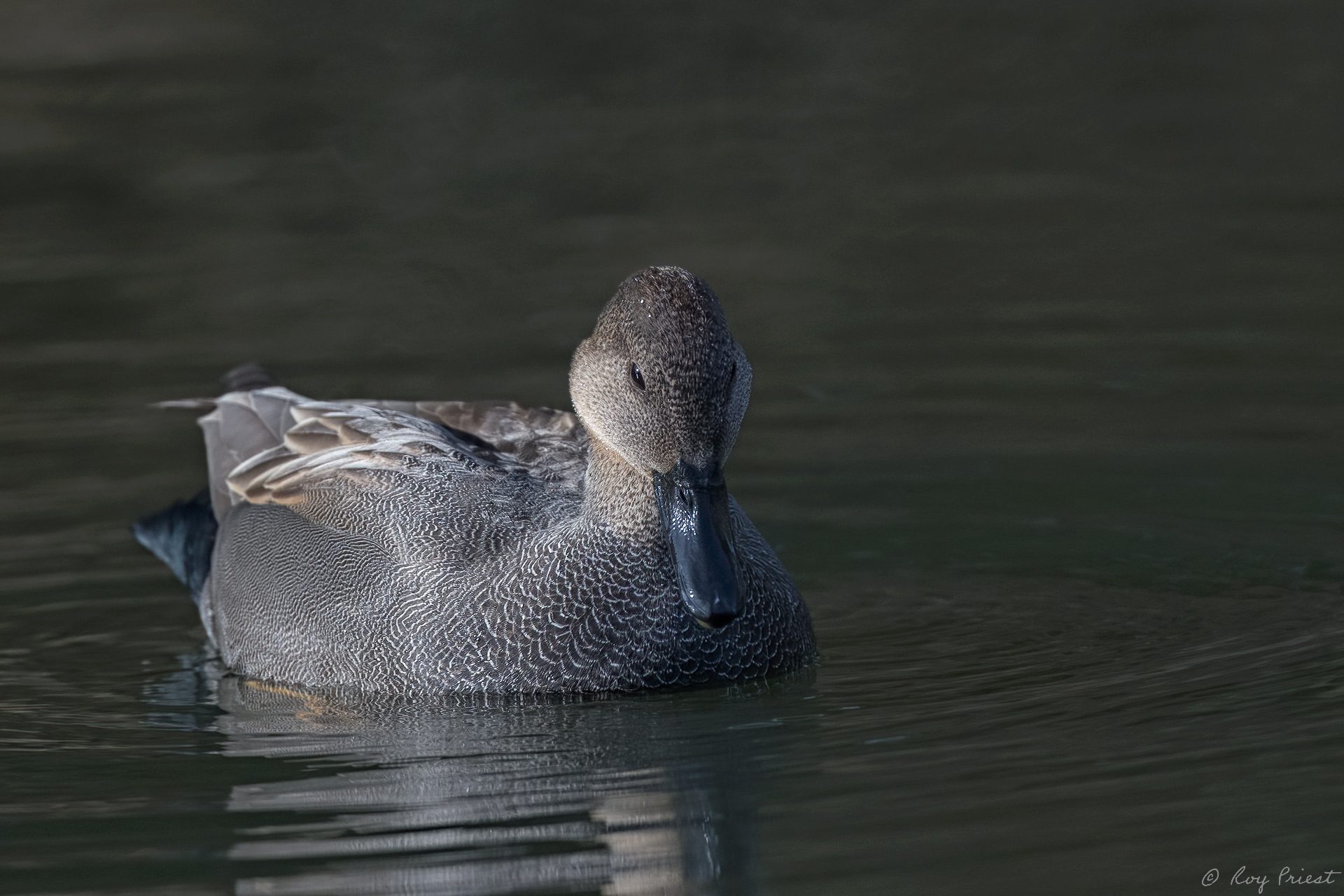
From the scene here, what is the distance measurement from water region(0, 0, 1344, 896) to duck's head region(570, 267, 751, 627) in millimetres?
500

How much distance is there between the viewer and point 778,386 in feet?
35.2

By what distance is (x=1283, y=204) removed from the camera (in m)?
12.9

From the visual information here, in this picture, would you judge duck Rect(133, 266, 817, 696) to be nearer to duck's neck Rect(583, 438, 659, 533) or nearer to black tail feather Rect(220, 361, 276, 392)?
duck's neck Rect(583, 438, 659, 533)

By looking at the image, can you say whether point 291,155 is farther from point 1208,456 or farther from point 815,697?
point 815,697

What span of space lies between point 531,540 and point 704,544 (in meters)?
0.84

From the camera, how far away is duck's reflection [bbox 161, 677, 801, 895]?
5.46 m

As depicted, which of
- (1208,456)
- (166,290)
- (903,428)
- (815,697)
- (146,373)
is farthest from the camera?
(166,290)

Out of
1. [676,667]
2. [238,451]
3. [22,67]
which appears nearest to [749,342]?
[238,451]

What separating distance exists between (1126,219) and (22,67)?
8730 mm

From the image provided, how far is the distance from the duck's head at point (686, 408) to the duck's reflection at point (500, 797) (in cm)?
48

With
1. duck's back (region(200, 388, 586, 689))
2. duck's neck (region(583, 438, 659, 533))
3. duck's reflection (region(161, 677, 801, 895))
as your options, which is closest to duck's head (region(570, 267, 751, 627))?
duck's neck (region(583, 438, 659, 533))

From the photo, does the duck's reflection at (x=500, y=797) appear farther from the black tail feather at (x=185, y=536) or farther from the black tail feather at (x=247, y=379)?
the black tail feather at (x=247, y=379)

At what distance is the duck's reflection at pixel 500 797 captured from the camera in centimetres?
546
